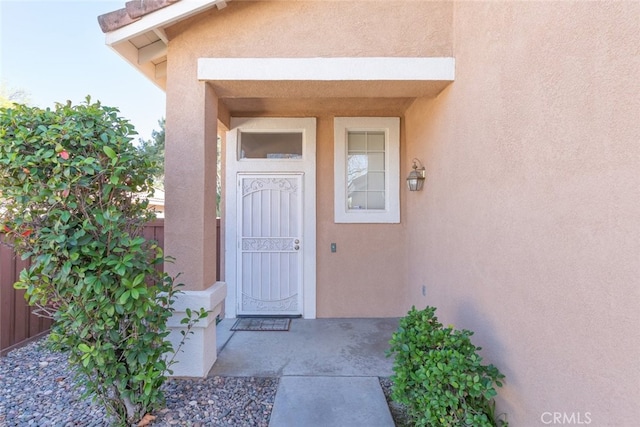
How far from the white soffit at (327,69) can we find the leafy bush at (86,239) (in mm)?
1186

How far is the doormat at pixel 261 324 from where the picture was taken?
4383mm

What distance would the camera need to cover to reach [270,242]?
4.94 m

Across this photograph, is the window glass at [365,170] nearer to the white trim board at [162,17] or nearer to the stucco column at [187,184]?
the stucco column at [187,184]

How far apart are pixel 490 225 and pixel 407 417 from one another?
175cm

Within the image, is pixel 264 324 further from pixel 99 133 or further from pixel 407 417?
pixel 99 133

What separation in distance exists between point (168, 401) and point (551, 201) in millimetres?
3369

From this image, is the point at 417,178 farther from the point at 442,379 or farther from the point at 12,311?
the point at 12,311

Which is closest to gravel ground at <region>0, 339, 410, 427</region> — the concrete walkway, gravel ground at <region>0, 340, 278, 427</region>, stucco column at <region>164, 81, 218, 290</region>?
gravel ground at <region>0, 340, 278, 427</region>

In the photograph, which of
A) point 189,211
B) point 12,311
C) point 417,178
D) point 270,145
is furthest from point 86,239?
point 417,178

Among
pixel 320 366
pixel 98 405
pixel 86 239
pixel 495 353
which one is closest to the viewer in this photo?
pixel 86 239

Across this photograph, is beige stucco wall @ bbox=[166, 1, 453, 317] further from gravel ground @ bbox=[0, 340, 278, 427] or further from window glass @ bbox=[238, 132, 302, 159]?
window glass @ bbox=[238, 132, 302, 159]

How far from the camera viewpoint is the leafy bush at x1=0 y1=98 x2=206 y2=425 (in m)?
2.10

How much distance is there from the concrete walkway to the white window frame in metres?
1.63

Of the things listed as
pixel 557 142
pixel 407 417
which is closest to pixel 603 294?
pixel 557 142
